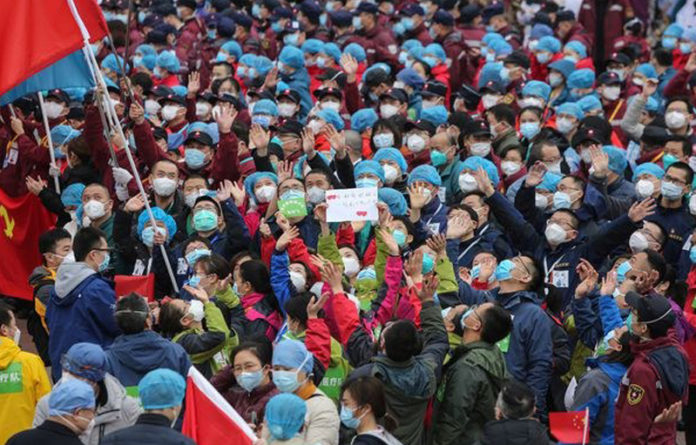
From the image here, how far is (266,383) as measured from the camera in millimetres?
8867

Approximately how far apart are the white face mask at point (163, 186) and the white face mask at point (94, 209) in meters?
0.49

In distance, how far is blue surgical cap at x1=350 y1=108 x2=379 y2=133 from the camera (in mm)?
15539

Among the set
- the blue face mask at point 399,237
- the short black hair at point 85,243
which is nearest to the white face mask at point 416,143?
the blue face mask at point 399,237

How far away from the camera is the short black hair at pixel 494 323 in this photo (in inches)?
359

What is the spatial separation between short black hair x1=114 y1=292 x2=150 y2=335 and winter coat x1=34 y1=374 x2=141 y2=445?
1.57 feet

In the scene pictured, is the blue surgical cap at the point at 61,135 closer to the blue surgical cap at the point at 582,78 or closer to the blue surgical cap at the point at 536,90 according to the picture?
the blue surgical cap at the point at 536,90

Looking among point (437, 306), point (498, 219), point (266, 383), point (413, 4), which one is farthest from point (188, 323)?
point (413, 4)

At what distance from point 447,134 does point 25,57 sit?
464cm

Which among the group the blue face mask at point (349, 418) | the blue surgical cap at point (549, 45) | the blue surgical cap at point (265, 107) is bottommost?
the blue surgical cap at point (549, 45)

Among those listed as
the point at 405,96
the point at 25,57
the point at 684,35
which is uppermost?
the point at 25,57

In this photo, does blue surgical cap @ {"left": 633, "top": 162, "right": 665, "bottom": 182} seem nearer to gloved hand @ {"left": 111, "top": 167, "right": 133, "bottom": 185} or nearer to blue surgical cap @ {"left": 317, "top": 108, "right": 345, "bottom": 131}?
blue surgical cap @ {"left": 317, "top": 108, "right": 345, "bottom": 131}

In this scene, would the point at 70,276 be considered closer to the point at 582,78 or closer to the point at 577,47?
the point at 582,78

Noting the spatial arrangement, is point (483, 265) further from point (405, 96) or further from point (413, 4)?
point (413, 4)

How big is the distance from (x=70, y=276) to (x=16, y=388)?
3.05 feet
